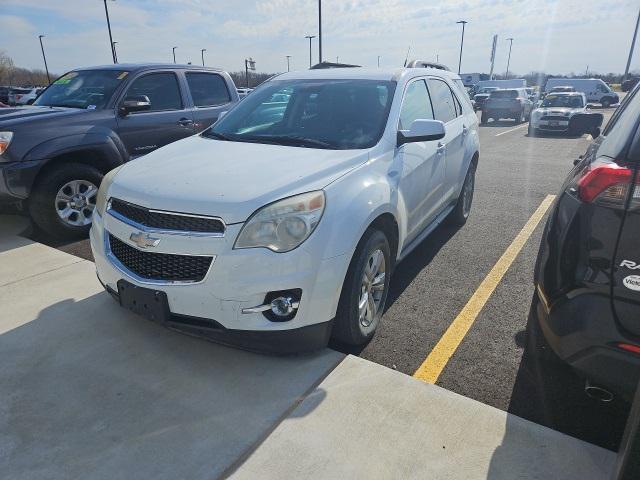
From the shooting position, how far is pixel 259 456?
2145 mm

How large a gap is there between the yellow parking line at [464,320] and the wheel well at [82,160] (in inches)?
160

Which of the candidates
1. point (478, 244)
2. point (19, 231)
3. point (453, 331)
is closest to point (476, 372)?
point (453, 331)

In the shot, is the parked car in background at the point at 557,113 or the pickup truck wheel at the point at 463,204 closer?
the pickup truck wheel at the point at 463,204

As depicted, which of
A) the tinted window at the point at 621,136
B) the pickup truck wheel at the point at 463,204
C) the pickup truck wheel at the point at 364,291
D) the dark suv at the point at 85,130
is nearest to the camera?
the tinted window at the point at 621,136

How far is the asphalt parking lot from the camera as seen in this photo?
8.14ft

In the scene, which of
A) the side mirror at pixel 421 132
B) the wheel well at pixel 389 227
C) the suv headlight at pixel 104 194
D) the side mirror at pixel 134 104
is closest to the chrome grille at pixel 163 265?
the suv headlight at pixel 104 194

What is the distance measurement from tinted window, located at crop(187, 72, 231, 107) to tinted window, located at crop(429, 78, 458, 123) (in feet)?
10.8

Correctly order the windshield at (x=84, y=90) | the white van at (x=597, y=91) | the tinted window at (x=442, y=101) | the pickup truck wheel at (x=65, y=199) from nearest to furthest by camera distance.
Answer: the tinted window at (x=442, y=101) → the pickup truck wheel at (x=65, y=199) → the windshield at (x=84, y=90) → the white van at (x=597, y=91)

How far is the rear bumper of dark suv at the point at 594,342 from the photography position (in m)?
1.86

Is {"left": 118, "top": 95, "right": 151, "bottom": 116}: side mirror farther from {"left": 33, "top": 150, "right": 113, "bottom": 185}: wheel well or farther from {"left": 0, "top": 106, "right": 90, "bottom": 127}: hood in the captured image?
{"left": 33, "top": 150, "right": 113, "bottom": 185}: wheel well

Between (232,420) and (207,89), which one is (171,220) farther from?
(207,89)

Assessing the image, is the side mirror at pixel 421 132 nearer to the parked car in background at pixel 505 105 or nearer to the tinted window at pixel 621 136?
the tinted window at pixel 621 136

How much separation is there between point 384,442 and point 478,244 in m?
3.22

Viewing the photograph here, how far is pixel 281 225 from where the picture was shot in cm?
243
